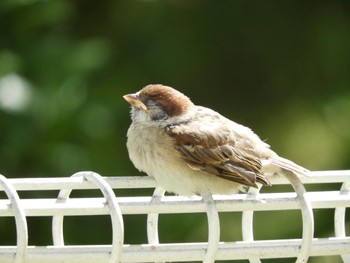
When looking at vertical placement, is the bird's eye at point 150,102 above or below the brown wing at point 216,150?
above

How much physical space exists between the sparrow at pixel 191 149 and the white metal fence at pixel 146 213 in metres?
0.53

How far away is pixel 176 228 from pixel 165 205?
80.6 inches

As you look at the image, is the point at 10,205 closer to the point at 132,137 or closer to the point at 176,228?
the point at 132,137

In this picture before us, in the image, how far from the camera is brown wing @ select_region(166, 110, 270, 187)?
2.62 meters

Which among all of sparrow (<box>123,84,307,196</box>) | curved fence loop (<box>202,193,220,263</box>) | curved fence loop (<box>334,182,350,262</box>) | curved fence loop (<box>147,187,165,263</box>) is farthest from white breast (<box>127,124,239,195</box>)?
curved fence loop (<box>202,193,220,263</box>)

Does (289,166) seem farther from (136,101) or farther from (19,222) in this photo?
(19,222)

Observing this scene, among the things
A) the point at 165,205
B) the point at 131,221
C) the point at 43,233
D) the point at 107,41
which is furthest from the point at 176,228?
the point at 165,205

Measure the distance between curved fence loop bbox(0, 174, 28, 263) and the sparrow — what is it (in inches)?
27.9

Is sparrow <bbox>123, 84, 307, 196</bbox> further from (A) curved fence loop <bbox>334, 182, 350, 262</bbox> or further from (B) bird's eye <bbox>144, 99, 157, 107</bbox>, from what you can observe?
(A) curved fence loop <bbox>334, 182, 350, 262</bbox>

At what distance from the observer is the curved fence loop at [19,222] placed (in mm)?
1710

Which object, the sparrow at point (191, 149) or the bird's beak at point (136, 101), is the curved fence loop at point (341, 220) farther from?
the bird's beak at point (136, 101)

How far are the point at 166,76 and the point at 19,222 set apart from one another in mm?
2788

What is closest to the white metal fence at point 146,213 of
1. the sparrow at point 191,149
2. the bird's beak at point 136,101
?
the sparrow at point 191,149

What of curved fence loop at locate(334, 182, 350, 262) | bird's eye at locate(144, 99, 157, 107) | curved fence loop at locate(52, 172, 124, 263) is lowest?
curved fence loop at locate(334, 182, 350, 262)
